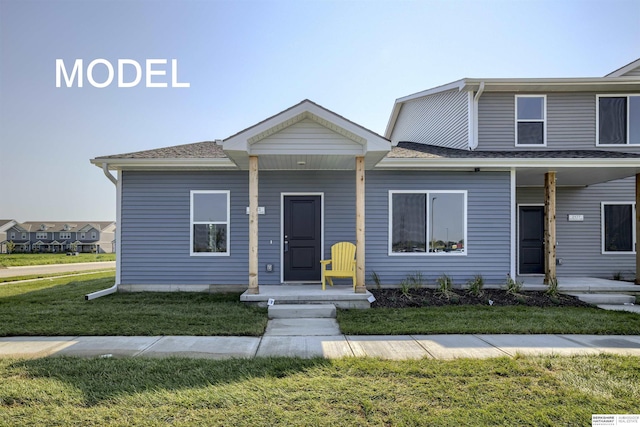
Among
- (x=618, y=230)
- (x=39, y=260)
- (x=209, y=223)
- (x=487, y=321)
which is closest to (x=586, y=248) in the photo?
(x=618, y=230)

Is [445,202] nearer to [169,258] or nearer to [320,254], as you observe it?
[320,254]

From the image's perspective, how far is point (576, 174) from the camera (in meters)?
8.62

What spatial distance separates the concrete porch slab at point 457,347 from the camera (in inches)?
169

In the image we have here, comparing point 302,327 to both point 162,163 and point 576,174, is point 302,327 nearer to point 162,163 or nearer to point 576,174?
point 162,163

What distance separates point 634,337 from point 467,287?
332 cm

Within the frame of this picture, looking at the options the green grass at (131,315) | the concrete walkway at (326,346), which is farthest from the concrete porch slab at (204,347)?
the green grass at (131,315)

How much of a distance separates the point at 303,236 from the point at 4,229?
2223 inches

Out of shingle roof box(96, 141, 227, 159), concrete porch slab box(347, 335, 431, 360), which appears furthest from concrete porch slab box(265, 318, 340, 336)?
shingle roof box(96, 141, 227, 159)

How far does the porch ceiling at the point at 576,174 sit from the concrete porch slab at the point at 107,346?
26.3 feet

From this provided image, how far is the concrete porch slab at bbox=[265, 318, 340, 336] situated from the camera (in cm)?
532

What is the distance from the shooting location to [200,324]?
5.59m

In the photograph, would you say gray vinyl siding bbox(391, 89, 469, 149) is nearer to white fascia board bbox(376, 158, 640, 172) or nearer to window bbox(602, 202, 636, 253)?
white fascia board bbox(376, 158, 640, 172)

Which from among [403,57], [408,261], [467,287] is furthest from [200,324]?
[403,57]

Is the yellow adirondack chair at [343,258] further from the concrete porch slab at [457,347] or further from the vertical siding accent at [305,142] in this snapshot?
the concrete porch slab at [457,347]
